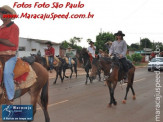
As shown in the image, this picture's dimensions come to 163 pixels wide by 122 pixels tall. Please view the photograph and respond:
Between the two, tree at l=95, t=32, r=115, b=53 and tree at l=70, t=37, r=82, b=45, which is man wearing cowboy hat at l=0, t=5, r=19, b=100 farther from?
tree at l=70, t=37, r=82, b=45

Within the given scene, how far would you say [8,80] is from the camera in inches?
Result: 202

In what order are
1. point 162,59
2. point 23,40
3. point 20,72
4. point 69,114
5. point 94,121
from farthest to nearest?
point 23,40 → point 162,59 → point 69,114 → point 94,121 → point 20,72

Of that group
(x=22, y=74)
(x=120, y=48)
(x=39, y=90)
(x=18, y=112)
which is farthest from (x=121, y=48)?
(x=18, y=112)

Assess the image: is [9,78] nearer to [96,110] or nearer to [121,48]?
[96,110]

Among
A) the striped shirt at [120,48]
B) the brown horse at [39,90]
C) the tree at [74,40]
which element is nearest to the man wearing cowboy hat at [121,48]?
the striped shirt at [120,48]

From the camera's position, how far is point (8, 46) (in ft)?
16.8

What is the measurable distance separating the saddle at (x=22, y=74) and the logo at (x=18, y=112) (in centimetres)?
66

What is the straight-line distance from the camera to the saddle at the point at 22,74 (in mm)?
5379

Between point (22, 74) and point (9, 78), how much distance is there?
0.40 meters

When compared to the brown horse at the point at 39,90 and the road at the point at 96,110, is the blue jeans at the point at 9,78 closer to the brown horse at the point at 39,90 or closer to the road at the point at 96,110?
the brown horse at the point at 39,90

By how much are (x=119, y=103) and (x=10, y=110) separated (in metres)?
5.32

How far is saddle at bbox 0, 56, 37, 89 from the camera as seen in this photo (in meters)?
5.38

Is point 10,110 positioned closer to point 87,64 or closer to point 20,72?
point 20,72

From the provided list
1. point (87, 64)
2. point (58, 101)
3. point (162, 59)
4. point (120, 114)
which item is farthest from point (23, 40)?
point (120, 114)
